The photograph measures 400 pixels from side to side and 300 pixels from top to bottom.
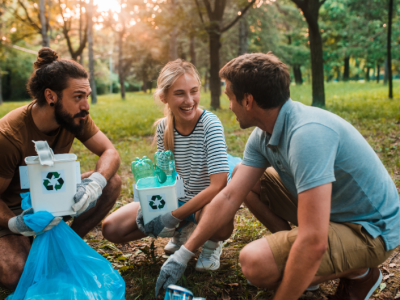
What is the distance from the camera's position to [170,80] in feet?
7.42

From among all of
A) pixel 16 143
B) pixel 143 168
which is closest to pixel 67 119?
pixel 16 143

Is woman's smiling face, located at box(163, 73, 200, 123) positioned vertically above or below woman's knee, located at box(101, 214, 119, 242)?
above

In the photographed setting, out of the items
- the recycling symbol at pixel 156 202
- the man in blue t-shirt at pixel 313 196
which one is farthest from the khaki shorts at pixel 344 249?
the recycling symbol at pixel 156 202

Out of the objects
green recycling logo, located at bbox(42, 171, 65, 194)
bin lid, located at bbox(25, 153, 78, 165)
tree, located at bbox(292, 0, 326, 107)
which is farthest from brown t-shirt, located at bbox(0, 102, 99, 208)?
tree, located at bbox(292, 0, 326, 107)

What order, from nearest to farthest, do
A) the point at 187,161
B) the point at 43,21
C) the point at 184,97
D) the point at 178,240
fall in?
1. the point at 184,97
2. the point at 187,161
3. the point at 178,240
4. the point at 43,21

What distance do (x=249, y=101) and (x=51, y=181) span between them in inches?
47.5

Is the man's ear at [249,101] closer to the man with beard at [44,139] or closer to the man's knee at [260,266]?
the man's knee at [260,266]

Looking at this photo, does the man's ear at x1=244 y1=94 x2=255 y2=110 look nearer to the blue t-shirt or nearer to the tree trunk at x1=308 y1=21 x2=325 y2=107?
the blue t-shirt

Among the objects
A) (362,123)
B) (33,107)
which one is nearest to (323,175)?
(33,107)

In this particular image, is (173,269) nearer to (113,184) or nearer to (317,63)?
(113,184)

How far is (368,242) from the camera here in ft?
5.20

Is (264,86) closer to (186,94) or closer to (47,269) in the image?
(186,94)

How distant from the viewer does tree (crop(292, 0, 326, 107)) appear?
25.1 ft

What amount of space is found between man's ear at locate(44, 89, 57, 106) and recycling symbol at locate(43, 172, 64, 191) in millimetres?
631
